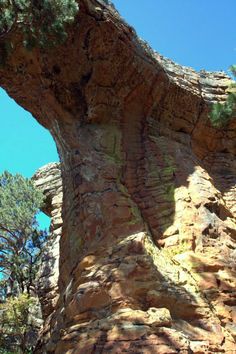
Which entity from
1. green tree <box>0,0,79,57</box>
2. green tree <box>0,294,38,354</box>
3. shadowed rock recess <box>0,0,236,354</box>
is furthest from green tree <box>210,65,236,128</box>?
green tree <box>0,294,38,354</box>

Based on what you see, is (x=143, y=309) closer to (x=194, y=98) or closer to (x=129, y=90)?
(x=129, y=90)

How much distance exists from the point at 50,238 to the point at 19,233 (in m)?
1.89

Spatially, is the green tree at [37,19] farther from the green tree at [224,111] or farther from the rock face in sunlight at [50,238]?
the rock face in sunlight at [50,238]

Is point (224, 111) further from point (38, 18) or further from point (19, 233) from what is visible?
point (19, 233)

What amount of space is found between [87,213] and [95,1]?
6.18m

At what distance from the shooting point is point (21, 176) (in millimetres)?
21172

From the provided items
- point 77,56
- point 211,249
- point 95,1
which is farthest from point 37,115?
point 211,249

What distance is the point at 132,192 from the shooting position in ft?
37.8

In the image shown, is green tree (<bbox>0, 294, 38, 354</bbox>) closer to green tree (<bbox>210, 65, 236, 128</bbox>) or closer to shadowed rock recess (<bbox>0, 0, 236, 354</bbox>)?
shadowed rock recess (<bbox>0, 0, 236, 354</bbox>)

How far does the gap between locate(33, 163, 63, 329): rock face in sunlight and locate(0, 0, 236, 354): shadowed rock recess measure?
3435 mm

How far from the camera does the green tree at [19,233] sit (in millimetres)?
19391

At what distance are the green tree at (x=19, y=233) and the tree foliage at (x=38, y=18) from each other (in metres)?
10.4

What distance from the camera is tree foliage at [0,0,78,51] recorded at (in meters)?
10.4

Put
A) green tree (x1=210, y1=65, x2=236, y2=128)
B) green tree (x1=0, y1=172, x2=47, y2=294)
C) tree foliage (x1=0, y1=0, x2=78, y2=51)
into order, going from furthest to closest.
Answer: green tree (x1=0, y1=172, x2=47, y2=294) → green tree (x1=210, y1=65, x2=236, y2=128) → tree foliage (x1=0, y1=0, x2=78, y2=51)
